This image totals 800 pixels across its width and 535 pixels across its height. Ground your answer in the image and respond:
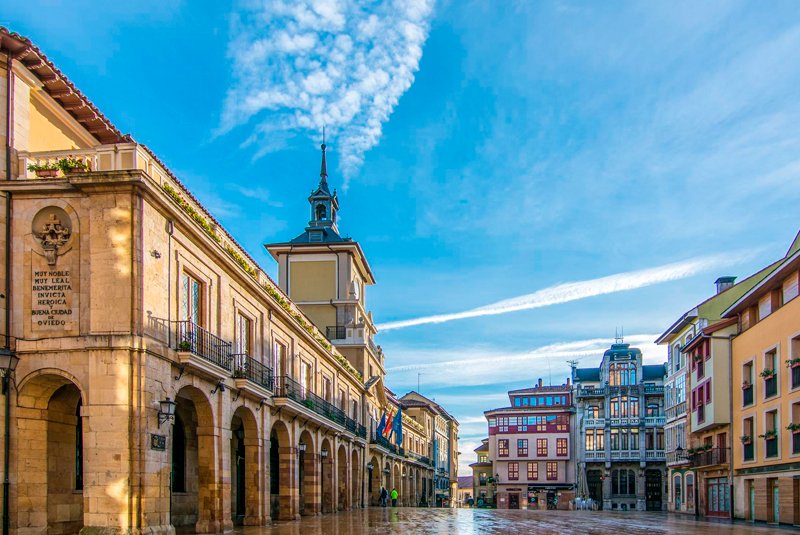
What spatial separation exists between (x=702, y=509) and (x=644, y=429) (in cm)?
3476

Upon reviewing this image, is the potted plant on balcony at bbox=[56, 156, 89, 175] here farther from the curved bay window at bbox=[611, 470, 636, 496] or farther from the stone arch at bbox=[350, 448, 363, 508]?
the curved bay window at bbox=[611, 470, 636, 496]

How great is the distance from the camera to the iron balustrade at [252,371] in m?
25.4

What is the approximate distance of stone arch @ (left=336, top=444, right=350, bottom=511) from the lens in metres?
44.4

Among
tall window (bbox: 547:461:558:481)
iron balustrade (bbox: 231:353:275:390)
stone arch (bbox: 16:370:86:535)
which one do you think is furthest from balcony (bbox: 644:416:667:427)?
stone arch (bbox: 16:370:86:535)

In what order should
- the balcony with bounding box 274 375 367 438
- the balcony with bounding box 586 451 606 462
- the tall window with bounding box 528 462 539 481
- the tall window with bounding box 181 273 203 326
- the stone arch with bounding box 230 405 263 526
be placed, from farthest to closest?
the tall window with bounding box 528 462 539 481
the balcony with bounding box 586 451 606 462
the balcony with bounding box 274 375 367 438
the stone arch with bounding box 230 405 263 526
the tall window with bounding box 181 273 203 326

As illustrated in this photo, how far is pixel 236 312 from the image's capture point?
26812mm

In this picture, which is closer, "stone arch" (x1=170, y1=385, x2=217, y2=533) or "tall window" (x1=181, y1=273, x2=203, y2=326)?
"tall window" (x1=181, y1=273, x2=203, y2=326)

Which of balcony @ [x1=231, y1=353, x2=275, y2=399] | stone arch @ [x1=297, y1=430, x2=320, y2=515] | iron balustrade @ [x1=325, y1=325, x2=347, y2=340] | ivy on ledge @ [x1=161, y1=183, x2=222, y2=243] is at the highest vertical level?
ivy on ledge @ [x1=161, y1=183, x2=222, y2=243]

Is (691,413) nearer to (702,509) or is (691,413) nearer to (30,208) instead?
(702,509)

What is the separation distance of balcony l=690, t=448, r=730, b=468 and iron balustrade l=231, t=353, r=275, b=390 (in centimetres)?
2321

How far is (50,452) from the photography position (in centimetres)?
2016

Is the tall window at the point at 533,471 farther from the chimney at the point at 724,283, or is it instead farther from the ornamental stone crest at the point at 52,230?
the ornamental stone crest at the point at 52,230

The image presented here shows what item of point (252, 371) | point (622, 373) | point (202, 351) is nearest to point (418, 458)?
point (622, 373)

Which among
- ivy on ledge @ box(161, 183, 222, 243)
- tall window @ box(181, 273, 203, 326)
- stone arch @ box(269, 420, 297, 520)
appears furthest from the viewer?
stone arch @ box(269, 420, 297, 520)
